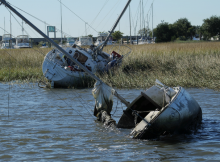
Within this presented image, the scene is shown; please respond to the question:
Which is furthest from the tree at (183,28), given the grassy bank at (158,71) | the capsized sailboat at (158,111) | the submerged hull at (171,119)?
→ the submerged hull at (171,119)

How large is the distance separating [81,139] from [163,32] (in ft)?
232

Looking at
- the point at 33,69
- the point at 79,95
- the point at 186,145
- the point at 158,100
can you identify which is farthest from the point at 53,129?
the point at 33,69

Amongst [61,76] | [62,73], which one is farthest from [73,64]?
[61,76]

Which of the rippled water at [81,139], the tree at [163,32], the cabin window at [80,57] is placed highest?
the tree at [163,32]

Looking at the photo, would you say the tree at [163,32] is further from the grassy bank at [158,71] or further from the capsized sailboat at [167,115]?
the capsized sailboat at [167,115]

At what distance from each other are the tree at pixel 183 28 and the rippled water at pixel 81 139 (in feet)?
230

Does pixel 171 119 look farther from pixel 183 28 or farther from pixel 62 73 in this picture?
pixel 183 28

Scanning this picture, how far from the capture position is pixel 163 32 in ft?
252

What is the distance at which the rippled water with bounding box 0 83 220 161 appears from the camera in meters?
7.15

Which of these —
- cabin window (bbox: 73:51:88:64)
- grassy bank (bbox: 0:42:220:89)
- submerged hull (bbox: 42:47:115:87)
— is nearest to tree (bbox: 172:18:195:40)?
grassy bank (bbox: 0:42:220:89)

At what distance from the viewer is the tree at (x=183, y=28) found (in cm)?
8121

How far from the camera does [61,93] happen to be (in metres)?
16.6

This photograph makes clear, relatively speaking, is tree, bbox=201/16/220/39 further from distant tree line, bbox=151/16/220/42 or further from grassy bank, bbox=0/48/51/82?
grassy bank, bbox=0/48/51/82

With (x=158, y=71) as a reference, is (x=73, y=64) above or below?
above
